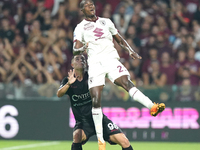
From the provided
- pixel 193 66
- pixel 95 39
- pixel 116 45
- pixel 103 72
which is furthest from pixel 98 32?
pixel 116 45

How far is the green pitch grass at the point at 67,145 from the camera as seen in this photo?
11391 millimetres

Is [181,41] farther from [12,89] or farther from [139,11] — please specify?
[12,89]

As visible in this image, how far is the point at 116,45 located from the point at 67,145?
392 cm

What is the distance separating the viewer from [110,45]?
26.0ft

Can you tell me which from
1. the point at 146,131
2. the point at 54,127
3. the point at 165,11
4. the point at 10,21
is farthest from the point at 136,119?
the point at 10,21

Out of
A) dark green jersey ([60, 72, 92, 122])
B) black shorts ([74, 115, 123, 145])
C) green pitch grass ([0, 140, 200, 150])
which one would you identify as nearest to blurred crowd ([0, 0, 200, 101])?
green pitch grass ([0, 140, 200, 150])

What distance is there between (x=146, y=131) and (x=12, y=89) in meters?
4.20

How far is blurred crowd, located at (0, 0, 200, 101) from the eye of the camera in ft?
41.9

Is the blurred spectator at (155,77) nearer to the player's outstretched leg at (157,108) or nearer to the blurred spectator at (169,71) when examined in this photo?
the blurred spectator at (169,71)

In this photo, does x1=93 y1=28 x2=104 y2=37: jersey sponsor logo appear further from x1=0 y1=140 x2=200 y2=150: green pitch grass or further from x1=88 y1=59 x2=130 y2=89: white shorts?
x1=0 y1=140 x2=200 y2=150: green pitch grass

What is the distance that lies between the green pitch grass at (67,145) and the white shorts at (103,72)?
13.3 ft

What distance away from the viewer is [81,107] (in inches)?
323

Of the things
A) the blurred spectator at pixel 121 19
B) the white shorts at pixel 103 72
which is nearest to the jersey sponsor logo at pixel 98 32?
the white shorts at pixel 103 72

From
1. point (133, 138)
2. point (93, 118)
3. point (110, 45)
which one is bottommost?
point (133, 138)
